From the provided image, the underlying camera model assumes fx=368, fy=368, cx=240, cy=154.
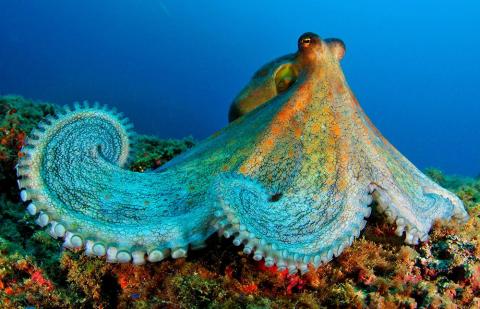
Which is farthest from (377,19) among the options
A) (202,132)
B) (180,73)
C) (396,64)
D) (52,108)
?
(52,108)

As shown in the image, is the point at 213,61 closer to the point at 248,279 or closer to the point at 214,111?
the point at 214,111

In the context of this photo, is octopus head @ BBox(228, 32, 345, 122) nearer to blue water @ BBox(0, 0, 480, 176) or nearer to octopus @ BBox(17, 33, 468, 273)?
octopus @ BBox(17, 33, 468, 273)

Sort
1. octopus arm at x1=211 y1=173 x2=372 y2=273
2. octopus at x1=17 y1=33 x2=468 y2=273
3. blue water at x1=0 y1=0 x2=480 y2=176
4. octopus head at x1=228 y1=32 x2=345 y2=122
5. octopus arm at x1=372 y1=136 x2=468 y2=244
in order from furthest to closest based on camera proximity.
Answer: blue water at x1=0 y1=0 x2=480 y2=176 → octopus head at x1=228 y1=32 x2=345 y2=122 → octopus arm at x1=372 y1=136 x2=468 y2=244 → octopus at x1=17 y1=33 x2=468 y2=273 → octopus arm at x1=211 y1=173 x2=372 y2=273

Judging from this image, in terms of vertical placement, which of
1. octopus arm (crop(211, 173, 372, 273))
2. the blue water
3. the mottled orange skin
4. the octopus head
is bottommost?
octopus arm (crop(211, 173, 372, 273))

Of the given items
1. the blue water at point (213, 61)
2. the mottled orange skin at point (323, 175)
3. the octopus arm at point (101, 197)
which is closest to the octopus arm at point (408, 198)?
the mottled orange skin at point (323, 175)

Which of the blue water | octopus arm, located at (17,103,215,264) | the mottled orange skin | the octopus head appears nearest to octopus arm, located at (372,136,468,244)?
the mottled orange skin

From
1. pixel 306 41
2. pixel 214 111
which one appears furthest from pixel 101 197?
pixel 214 111
